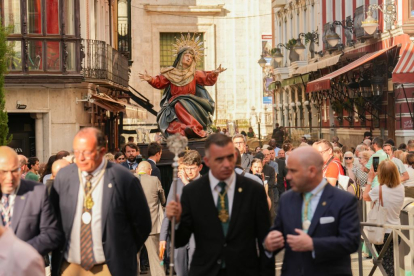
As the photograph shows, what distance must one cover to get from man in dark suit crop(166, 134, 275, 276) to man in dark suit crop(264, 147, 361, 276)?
0.29m

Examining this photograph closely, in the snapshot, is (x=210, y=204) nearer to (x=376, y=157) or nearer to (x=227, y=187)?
(x=227, y=187)

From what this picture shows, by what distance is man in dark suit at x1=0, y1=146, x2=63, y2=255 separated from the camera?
735cm

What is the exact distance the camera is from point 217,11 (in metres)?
59.1

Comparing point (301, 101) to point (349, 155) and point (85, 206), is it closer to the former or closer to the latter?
point (349, 155)

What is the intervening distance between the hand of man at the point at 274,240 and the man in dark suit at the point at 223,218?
0.34 m

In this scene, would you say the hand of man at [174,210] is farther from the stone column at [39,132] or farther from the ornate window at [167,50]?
the ornate window at [167,50]

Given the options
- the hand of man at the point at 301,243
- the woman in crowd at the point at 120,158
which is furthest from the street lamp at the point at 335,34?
the hand of man at the point at 301,243

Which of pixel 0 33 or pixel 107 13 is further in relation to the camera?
pixel 107 13

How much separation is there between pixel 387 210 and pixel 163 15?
49606 millimetres

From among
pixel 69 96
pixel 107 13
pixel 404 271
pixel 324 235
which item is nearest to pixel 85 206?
pixel 324 235

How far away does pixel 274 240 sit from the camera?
676cm

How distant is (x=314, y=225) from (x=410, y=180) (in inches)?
329

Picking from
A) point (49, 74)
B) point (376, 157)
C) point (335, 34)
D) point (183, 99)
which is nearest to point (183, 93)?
point (183, 99)

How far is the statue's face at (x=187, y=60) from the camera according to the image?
1966 centimetres
